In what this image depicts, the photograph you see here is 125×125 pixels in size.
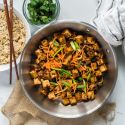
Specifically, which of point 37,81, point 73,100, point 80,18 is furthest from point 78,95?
point 80,18

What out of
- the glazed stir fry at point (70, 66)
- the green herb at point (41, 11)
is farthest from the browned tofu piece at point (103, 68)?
the green herb at point (41, 11)

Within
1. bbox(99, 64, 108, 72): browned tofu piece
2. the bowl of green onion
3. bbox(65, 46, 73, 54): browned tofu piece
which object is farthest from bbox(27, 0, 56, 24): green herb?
bbox(99, 64, 108, 72): browned tofu piece

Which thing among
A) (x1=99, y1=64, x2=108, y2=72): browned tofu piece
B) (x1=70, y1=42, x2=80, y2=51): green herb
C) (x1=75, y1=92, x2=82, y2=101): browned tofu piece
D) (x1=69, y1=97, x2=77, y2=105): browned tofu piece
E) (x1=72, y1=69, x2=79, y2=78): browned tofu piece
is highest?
(x1=70, y1=42, x2=80, y2=51): green herb

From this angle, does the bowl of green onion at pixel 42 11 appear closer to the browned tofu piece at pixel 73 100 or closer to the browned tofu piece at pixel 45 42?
the browned tofu piece at pixel 45 42

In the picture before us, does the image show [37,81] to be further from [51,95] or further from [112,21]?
[112,21]

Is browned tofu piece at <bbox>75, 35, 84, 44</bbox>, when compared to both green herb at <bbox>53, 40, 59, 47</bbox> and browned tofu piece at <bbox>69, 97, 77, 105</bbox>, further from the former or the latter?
browned tofu piece at <bbox>69, 97, 77, 105</bbox>
